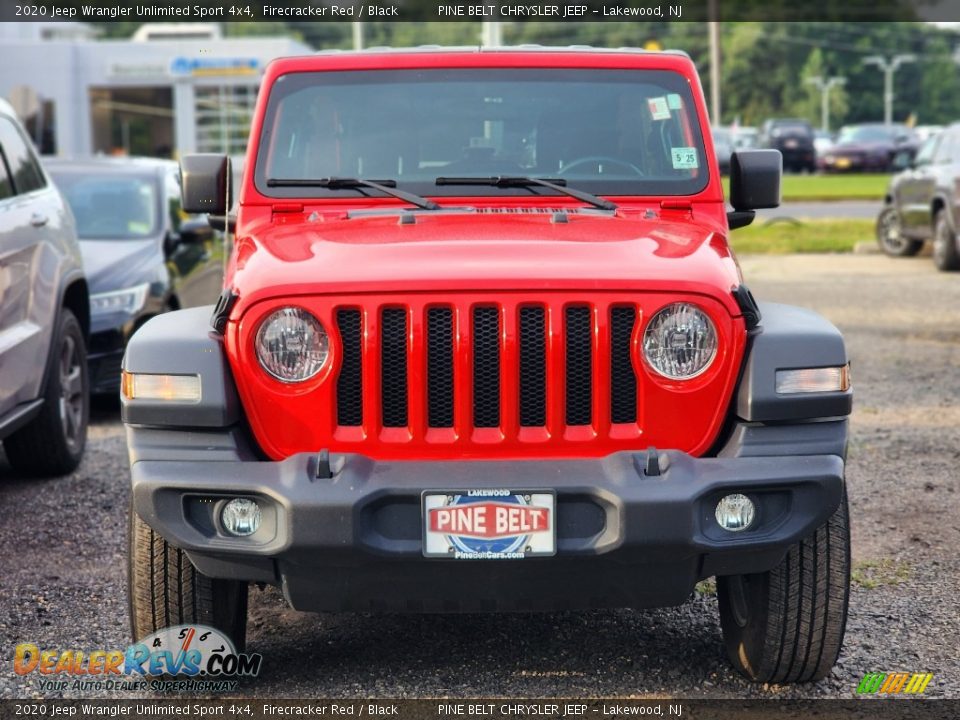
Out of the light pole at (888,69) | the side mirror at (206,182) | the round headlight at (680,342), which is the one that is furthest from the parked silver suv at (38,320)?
the light pole at (888,69)

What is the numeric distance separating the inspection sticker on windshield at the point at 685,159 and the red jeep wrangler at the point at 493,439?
2.92 ft

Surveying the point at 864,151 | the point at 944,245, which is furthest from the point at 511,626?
the point at 864,151

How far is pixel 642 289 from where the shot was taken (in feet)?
12.1

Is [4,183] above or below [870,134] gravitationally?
above

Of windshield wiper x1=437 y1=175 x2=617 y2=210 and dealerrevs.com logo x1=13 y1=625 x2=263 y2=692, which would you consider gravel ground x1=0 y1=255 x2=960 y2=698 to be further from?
windshield wiper x1=437 y1=175 x2=617 y2=210

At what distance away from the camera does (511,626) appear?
4688 mm

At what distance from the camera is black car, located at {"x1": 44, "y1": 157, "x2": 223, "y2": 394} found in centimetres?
829

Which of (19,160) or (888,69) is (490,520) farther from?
(888,69)

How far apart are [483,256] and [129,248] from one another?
218 inches

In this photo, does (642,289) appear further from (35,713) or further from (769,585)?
(35,713)

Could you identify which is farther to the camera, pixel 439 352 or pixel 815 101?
pixel 815 101

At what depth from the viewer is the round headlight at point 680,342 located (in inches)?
147

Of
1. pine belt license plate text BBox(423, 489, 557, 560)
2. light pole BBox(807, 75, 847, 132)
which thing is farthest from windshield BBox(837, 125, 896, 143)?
light pole BBox(807, 75, 847, 132)

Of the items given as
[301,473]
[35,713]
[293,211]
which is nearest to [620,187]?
[293,211]
